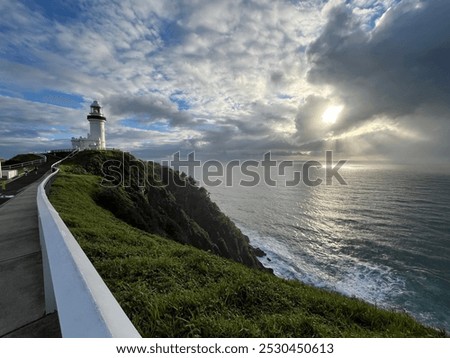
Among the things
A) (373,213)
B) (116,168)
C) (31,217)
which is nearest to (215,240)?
(116,168)

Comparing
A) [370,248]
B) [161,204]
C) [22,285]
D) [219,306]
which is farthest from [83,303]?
[370,248]

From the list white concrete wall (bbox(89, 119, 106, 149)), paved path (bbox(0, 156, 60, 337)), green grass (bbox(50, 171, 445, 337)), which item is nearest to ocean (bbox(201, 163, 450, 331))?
green grass (bbox(50, 171, 445, 337))

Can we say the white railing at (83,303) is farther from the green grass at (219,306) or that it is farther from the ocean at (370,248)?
the ocean at (370,248)

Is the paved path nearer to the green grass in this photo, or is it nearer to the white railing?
the green grass

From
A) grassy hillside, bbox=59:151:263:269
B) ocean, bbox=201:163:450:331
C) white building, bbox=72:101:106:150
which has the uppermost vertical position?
white building, bbox=72:101:106:150

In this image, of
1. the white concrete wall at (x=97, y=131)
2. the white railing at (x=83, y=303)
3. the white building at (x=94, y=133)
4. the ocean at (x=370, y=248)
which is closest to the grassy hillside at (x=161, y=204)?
the ocean at (x=370, y=248)

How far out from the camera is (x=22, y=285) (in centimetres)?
414

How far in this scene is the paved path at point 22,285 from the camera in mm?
3156

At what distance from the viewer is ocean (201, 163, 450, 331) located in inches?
1102

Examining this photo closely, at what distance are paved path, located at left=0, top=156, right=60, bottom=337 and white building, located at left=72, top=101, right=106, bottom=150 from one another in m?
57.9

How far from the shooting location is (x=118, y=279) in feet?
16.6

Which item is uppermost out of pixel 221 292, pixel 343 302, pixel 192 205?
pixel 221 292
